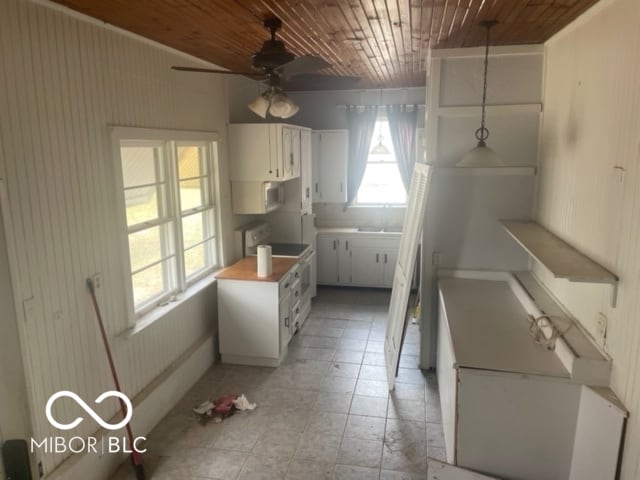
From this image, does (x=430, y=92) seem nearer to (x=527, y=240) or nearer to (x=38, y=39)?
(x=527, y=240)

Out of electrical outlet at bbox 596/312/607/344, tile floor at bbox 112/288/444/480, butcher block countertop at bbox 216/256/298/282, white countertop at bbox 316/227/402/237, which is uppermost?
electrical outlet at bbox 596/312/607/344

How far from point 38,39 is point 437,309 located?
3391 mm

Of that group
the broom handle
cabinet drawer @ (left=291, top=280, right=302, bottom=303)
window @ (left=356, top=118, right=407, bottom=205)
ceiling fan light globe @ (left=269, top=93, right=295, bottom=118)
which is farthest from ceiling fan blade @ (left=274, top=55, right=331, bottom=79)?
window @ (left=356, top=118, right=407, bottom=205)

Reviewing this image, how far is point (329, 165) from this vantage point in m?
6.59

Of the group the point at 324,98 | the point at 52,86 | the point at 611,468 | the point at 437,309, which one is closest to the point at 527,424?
the point at 611,468

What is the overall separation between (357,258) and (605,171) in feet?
14.0

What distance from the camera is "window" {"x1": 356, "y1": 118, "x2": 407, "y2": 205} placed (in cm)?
669

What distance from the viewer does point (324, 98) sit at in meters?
6.67

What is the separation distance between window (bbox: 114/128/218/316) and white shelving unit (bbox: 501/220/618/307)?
8.51 ft

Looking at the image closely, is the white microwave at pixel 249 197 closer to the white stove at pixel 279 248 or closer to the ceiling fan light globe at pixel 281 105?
the white stove at pixel 279 248

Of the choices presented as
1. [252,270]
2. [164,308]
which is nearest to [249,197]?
[252,270]

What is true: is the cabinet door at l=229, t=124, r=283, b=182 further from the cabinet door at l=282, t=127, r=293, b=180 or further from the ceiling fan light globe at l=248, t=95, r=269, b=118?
the ceiling fan light globe at l=248, t=95, r=269, b=118

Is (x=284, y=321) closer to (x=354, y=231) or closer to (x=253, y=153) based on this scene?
(x=253, y=153)

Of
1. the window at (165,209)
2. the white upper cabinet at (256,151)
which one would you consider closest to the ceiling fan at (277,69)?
the window at (165,209)
